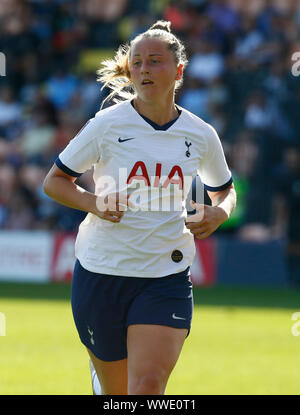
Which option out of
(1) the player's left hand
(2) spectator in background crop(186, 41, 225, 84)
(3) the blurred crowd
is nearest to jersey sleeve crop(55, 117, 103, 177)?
(1) the player's left hand

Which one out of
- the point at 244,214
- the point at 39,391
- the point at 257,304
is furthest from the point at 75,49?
the point at 39,391

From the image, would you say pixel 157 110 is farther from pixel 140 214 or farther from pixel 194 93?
pixel 194 93

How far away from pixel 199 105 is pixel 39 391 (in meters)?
11.0

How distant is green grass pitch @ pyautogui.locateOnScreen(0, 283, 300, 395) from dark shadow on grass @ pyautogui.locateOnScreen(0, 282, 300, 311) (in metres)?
0.02

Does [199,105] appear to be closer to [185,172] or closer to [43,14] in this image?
[43,14]

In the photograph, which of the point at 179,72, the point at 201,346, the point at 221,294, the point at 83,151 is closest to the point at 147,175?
the point at 83,151

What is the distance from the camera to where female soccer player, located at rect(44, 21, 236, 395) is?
5.24 m

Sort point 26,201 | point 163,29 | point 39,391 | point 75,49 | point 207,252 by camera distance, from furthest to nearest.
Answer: point 75,49
point 26,201
point 207,252
point 39,391
point 163,29

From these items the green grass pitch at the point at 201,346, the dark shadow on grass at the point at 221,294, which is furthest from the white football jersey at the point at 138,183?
the dark shadow on grass at the point at 221,294

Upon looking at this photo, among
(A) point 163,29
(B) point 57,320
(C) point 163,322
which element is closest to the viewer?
(C) point 163,322

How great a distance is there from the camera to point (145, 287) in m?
5.32

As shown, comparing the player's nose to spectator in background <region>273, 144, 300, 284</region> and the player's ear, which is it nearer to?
the player's ear

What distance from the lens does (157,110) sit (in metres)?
5.41

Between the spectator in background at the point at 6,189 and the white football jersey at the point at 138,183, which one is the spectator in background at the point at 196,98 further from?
the white football jersey at the point at 138,183
